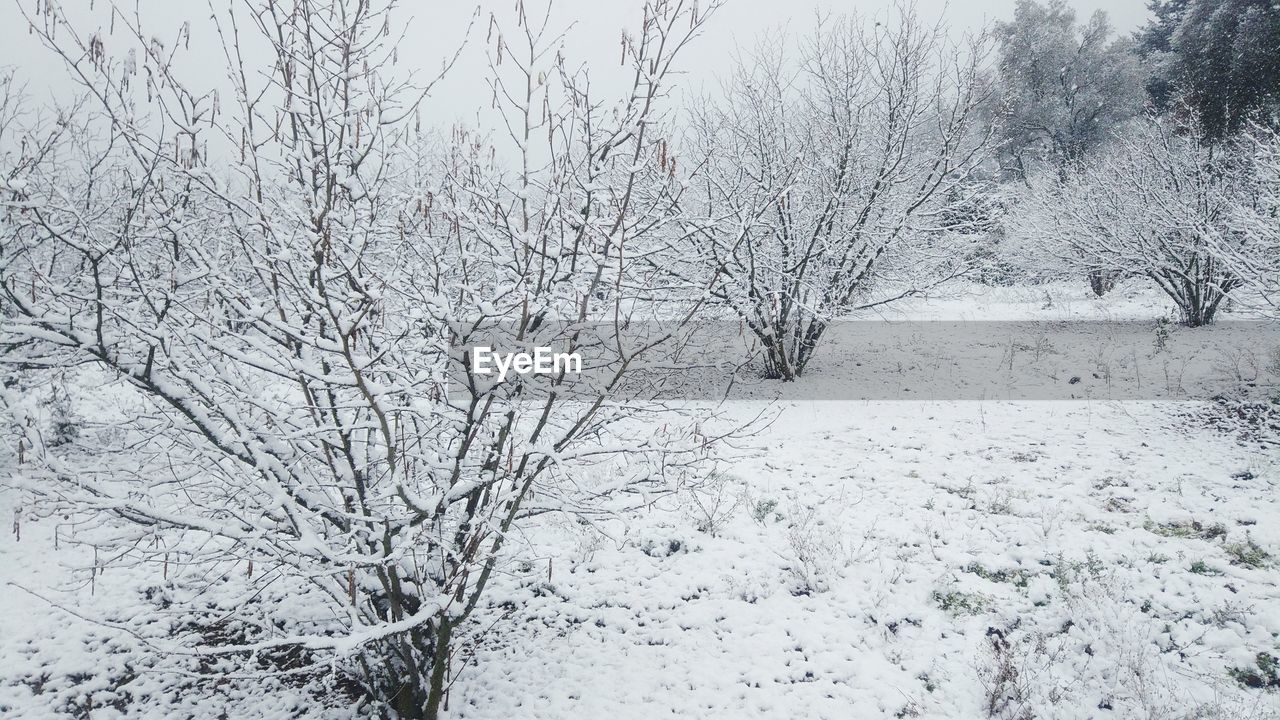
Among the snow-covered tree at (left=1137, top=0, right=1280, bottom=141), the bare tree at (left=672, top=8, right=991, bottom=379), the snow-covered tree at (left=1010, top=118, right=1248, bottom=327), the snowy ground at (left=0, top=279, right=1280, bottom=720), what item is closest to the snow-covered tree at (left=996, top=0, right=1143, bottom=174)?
the snow-covered tree at (left=1137, top=0, right=1280, bottom=141)

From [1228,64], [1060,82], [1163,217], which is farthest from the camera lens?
[1060,82]

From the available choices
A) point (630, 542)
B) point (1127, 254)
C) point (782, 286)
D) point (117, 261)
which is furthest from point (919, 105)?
point (117, 261)

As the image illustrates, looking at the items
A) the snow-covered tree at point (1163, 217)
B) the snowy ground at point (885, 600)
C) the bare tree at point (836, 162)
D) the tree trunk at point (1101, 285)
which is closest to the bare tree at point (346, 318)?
the snowy ground at point (885, 600)

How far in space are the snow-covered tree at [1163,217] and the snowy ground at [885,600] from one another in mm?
6425

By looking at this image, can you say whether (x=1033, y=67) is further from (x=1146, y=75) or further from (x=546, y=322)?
(x=546, y=322)

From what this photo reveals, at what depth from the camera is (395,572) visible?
2820 millimetres

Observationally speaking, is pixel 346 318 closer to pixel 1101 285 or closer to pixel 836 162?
pixel 836 162

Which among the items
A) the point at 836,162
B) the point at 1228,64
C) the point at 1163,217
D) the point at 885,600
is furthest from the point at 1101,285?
the point at 885,600

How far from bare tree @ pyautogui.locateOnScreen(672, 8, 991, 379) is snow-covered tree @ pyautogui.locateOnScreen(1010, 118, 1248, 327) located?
4.70 metres

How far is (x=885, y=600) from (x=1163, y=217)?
36.9 feet

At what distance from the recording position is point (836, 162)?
903 cm

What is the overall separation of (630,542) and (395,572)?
8.23 feet

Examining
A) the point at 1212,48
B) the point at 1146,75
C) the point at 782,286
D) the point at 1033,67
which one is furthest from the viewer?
the point at 1033,67

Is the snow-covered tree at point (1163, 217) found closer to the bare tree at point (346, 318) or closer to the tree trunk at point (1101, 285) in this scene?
the tree trunk at point (1101, 285)
